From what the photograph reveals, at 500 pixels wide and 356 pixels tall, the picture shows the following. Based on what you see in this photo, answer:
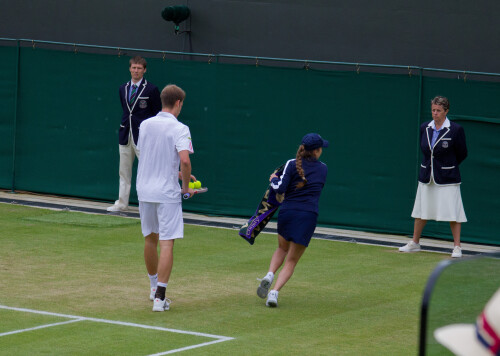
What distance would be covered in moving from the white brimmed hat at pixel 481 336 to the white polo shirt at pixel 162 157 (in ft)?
17.7

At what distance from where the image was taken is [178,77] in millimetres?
15055

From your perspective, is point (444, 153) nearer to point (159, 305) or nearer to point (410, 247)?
point (410, 247)

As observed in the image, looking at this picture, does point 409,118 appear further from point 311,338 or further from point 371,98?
point 311,338

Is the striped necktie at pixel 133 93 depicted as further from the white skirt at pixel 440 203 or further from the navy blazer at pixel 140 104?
the white skirt at pixel 440 203

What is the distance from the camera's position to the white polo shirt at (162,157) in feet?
29.4

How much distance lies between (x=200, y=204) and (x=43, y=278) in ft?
16.3

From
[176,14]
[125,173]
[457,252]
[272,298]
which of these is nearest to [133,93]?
[125,173]

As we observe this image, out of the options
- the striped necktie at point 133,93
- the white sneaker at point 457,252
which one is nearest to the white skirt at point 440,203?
the white sneaker at point 457,252

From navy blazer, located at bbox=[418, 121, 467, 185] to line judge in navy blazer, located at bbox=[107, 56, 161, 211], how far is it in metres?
4.22

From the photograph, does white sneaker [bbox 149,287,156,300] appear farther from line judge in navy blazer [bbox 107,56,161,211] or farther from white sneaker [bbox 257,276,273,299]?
line judge in navy blazer [bbox 107,56,161,211]

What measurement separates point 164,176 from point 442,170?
467 cm

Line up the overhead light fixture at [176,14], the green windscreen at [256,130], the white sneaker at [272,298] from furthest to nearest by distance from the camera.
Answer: the overhead light fixture at [176,14] < the green windscreen at [256,130] < the white sneaker at [272,298]

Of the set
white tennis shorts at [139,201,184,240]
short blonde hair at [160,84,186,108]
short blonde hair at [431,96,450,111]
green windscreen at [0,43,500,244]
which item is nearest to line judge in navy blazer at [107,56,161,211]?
green windscreen at [0,43,500,244]

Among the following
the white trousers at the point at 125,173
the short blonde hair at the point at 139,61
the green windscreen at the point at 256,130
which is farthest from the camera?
the white trousers at the point at 125,173
